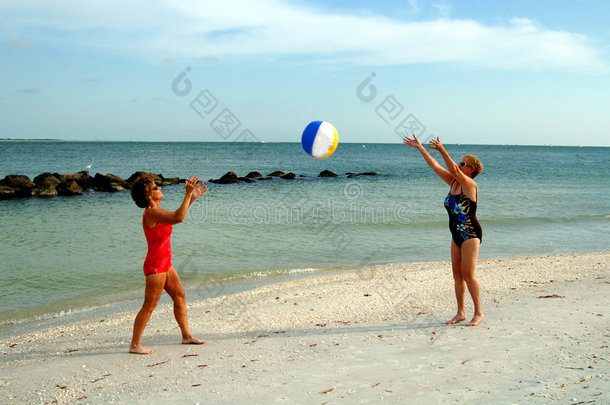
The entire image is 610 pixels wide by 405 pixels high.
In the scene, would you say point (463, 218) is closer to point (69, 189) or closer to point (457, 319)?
point (457, 319)

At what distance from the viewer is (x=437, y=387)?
160 inches

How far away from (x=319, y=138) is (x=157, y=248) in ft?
13.2

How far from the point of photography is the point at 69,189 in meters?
25.8

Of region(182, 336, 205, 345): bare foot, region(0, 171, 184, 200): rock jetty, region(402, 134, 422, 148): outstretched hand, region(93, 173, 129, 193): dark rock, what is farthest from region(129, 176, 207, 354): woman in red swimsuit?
region(93, 173, 129, 193): dark rock

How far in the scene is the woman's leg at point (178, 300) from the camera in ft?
17.3

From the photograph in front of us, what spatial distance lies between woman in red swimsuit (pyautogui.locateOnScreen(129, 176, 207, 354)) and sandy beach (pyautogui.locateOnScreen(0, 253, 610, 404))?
21.2 inches

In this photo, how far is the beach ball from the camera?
836cm

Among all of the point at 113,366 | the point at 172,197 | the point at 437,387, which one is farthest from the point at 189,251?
the point at 172,197

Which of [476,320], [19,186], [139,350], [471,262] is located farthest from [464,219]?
[19,186]

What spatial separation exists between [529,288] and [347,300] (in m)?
2.82

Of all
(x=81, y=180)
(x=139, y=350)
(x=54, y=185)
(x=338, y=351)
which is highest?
(x=81, y=180)

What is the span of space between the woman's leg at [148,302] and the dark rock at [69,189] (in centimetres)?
2286

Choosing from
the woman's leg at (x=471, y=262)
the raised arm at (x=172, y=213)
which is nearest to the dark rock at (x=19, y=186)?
the raised arm at (x=172, y=213)

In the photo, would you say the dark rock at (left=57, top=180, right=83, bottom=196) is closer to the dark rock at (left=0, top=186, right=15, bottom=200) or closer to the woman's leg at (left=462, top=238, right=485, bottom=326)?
the dark rock at (left=0, top=186, right=15, bottom=200)
